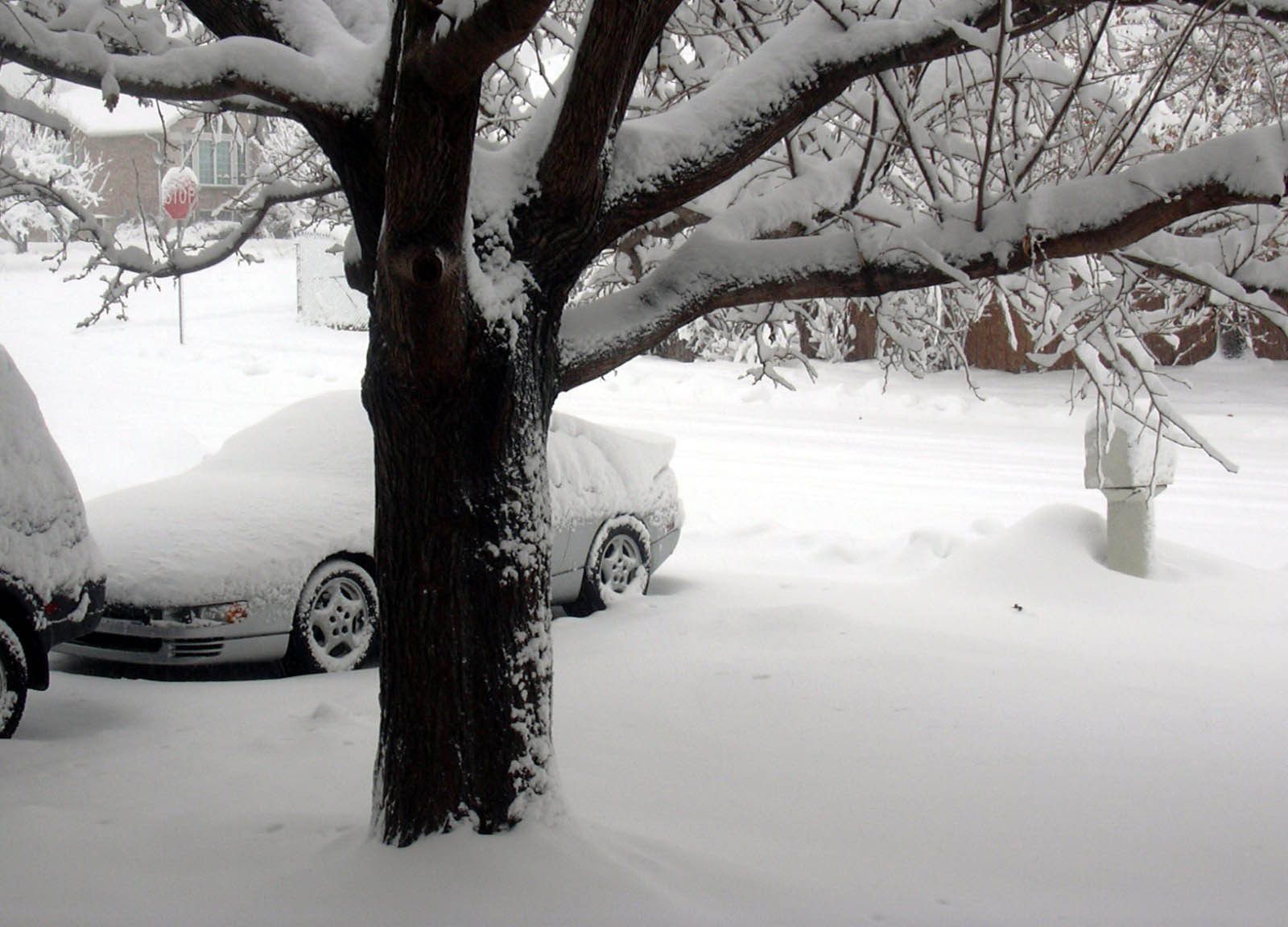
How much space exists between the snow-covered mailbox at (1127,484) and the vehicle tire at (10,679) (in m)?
6.34

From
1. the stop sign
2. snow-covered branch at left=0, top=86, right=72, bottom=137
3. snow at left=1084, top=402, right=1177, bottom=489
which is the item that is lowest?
snow at left=1084, top=402, right=1177, bottom=489

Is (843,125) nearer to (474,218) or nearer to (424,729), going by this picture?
(474,218)

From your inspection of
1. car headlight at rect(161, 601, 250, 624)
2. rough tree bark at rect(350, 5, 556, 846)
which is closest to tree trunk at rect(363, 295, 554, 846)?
rough tree bark at rect(350, 5, 556, 846)

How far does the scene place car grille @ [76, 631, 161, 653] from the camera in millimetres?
6133

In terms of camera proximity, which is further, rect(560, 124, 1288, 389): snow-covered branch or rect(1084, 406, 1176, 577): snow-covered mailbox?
rect(1084, 406, 1176, 577): snow-covered mailbox

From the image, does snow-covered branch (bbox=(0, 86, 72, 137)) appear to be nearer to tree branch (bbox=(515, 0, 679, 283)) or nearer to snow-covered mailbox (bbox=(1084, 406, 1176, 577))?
tree branch (bbox=(515, 0, 679, 283))

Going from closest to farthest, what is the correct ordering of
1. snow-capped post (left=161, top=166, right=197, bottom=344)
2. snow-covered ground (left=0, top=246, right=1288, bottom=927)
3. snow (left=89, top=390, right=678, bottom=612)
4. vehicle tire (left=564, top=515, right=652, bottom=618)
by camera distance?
snow-covered ground (left=0, top=246, right=1288, bottom=927) < snow-capped post (left=161, top=166, right=197, bottom=344) < snow (left=89, top=390, right=678, bottom=612) < vehicle tire (left=564, top=515, right=652, bottom=618)

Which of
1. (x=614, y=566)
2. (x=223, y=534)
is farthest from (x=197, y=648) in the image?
(x=614, y=566)

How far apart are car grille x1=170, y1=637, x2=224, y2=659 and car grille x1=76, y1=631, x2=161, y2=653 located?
0.09m

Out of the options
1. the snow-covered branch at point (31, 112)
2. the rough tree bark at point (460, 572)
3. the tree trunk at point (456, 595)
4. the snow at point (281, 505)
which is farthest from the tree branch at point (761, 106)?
the snow at point (281, 505)

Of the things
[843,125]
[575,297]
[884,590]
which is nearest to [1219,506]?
[884,590]

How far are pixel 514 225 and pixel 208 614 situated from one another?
3.42 metres

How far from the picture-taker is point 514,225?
3.56 metres

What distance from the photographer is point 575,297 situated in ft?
31.7
